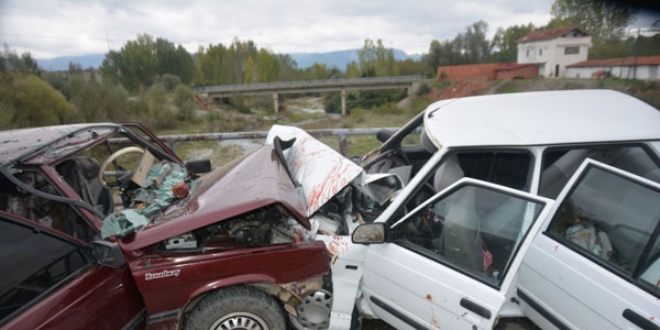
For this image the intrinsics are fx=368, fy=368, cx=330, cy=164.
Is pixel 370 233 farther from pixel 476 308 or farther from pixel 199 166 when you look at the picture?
pixel 199 166

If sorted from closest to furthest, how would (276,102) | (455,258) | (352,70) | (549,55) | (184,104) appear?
(455,258), (184,104), (549,55), (276,102), (352,70)

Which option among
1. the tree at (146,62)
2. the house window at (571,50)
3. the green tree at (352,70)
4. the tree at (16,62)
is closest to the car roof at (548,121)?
the tree at (16,62)

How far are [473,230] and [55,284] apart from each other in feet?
8.80

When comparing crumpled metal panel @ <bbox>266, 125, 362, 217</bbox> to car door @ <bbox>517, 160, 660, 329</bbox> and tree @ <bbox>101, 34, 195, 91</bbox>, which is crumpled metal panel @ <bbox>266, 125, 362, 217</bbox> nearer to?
car door @ <bbox>517, 160, 660, 329</bbox>

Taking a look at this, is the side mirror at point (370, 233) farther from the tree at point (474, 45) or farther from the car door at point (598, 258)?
the tree at point (474, 45)

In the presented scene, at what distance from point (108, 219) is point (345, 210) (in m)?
1.79

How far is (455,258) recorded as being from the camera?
2.51 m

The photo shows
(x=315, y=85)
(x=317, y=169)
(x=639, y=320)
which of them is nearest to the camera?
(x=639, y=320)

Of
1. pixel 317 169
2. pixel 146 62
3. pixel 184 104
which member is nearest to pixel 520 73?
pixel 184 104

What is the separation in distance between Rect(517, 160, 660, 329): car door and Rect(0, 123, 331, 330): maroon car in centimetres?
152

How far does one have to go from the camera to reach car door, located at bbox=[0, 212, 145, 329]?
6.68ft

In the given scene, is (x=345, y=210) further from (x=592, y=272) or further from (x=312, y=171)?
(x=592, y=272)

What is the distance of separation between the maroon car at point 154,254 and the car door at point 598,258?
4.98ft

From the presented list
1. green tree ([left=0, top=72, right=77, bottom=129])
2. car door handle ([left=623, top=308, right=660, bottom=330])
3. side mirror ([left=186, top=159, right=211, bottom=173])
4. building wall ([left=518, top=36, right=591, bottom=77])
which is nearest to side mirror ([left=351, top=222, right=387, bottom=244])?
car door handle ([left=623, top=308, right=660, bottom=330])
